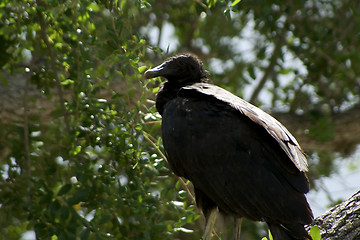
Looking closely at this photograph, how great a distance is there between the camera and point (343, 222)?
323 cm

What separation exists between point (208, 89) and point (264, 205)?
77 cm

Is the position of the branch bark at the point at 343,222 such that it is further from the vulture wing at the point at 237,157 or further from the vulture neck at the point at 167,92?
the vulture neck at the point at 167,92

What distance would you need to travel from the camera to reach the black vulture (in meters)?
3.29

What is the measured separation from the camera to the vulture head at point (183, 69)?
401 centimetres

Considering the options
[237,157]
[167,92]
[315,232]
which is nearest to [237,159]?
[237,157]

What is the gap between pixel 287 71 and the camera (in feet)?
18.4

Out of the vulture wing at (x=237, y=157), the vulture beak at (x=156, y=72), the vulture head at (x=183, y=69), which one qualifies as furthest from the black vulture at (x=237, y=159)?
the vulture head at (x=183, y=69)

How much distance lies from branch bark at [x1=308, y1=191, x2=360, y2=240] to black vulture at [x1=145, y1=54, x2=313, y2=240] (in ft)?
0.33

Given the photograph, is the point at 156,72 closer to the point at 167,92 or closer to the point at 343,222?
the point at 167,92

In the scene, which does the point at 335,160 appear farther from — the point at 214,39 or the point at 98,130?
the point at 98,130

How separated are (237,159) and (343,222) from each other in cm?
59

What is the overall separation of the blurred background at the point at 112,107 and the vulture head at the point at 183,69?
0.26 feet

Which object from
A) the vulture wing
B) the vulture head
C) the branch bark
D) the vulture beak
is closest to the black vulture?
the vulture wing

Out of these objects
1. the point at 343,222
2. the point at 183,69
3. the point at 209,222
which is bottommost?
the point at 343,222
